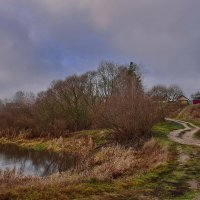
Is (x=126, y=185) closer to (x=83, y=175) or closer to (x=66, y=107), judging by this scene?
(x=83, y=175)

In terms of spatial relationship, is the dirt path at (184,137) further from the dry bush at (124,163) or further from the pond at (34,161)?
the pond at (34,161)

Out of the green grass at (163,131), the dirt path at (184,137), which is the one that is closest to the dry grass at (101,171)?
the dirt path at (184,137)

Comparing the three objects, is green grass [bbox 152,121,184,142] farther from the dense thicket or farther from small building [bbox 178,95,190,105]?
small building [bbox 178,95,190,105]

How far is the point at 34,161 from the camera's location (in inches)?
1079

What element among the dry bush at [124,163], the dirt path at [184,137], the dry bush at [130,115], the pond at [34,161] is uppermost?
the dry bush at [130,115]

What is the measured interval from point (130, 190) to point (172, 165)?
17.8ft

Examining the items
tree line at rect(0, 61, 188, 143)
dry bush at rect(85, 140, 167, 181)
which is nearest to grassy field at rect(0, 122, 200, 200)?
dry bush at rect(85, 140, 167, 181)

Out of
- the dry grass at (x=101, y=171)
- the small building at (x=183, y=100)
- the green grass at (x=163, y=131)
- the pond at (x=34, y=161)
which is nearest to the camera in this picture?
the dry grass at (x=101, y=171)

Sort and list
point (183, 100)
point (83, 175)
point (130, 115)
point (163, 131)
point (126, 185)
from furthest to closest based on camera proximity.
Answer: point (183, 100) → point (163, 131) → point (130, 115) → point (83, 175) → point (126, 185)

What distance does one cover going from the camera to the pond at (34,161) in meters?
22.4

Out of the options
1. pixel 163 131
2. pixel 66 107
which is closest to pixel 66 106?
pixel 66 107

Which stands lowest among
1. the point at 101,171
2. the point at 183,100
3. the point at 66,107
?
the point at 101,171

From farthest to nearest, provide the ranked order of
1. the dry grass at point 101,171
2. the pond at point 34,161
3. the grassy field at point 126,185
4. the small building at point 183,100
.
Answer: the small building at point 183,100 → the pond at point 34,161 → the dry grass at point 101,171 → the grassy field at point 126,185

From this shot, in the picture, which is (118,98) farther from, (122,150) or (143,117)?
(122,150)
